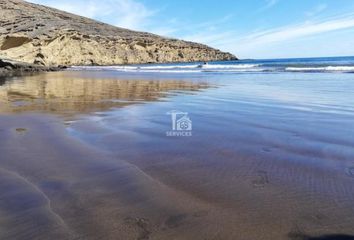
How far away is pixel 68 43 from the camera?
61500 millimetres

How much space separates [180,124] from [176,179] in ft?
9.68

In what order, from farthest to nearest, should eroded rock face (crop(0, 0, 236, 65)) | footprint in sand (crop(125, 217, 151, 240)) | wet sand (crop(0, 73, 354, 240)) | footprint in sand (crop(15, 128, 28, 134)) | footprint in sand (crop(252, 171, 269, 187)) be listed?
eroded rock face (crop(0, 0, 236, 65)), footprint in sand (crop(15, 128, 28, 134)), footprint in sand (crop(252, 171, 269, 187)), wet sand (crop(0, 73, 354, 240)), footprint in sand (crop(125, 217, 151, 240))

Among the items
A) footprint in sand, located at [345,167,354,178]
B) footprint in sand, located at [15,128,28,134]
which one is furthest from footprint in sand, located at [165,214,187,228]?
footprint in sand, located at [15,128,28,134]

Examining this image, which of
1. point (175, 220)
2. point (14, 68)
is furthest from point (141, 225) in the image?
point (14, 68)

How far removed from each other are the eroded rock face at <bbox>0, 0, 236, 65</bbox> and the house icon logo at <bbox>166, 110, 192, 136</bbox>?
156 ft

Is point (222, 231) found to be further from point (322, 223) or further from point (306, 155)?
point (306, 155)

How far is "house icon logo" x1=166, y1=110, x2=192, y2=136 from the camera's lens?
5.83 meters

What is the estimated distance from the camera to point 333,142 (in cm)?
505

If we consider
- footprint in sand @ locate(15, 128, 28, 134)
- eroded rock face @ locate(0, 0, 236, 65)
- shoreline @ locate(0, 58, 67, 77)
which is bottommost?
footprint in sand @ locate(15, 128, 28, 134)

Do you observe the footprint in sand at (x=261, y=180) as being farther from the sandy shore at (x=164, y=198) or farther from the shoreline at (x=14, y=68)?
the shoreline at (x=14, y=68)

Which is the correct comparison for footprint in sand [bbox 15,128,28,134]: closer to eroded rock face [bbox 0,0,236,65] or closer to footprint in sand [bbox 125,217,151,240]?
footprint in sand [bbox 125,217,151,240]

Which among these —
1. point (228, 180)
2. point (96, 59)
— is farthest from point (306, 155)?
point (96, 59)

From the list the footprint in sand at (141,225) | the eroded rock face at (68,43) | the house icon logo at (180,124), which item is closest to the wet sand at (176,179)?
the footprint in sand at (141,225)

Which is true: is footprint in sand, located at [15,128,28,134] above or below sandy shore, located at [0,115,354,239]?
above
